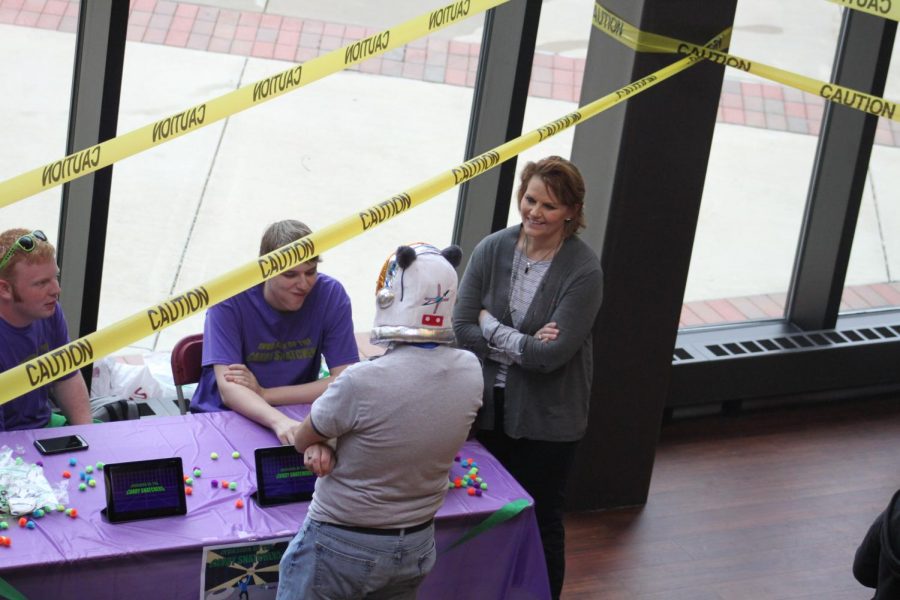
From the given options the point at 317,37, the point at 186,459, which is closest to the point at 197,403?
the point at 186,459

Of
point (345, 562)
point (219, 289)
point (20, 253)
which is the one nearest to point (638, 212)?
point (219, 289)

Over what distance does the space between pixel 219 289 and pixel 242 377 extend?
0.79 m

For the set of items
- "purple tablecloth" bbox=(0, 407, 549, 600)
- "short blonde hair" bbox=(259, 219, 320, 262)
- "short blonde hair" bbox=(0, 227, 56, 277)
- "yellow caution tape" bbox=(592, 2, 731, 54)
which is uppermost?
"yellow caution tape" bbox=(592, 2, 731, 54)

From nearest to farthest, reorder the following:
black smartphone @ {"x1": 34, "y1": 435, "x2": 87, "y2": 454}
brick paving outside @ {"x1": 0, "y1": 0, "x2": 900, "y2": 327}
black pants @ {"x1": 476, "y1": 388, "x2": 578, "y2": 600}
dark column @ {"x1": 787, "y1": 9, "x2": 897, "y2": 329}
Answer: black smartphone @ {"x1": 34, "y1": 435, "x2": 87, "y2": 454} < black pants @ {"x1": 476, "y1": 388, "x2": 578, "y2": 600} < brick paving outside @ {"x1": 0, "y1": 0, "x2": 900, "y2": 327} < dark column @ {"x1": 787, "y1": 9, "x2": 897, "y2": 329}

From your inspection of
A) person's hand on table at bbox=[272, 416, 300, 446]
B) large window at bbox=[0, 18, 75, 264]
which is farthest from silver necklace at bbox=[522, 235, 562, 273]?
large window at bbox=[0, 18, 75, 264]

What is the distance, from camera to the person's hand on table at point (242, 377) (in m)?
3.54

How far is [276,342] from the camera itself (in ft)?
12.0

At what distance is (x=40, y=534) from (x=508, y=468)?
60.8 inches

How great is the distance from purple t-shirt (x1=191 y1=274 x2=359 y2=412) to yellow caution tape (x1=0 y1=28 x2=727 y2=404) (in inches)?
23.6

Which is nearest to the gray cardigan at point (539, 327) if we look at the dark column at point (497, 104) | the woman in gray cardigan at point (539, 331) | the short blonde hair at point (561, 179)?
the woman in gray cardigan at point (539, 331)

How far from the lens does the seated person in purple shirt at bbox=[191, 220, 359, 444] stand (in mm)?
3506

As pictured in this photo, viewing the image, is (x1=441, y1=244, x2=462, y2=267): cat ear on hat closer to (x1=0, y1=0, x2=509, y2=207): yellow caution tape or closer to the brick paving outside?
(x1=0, y1=0, x2=509, y2=207): yellow caution tape

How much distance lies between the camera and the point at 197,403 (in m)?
3.69

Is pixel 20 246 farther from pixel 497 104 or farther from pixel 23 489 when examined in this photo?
pixel 497 104
